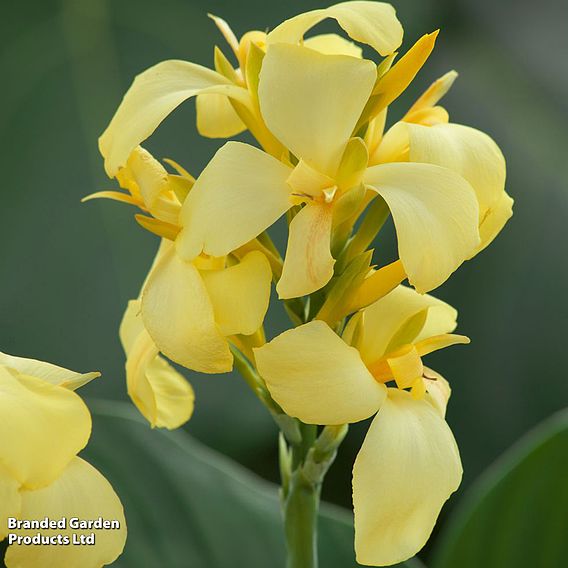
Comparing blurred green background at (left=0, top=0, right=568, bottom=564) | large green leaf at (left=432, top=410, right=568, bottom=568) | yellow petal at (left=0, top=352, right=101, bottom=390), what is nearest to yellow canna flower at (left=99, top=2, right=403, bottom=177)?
yellow petal at (left=0, top=352, right=101, bottom=390)

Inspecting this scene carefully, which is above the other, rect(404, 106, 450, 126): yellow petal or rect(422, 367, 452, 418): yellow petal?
rect(404, 106, 450, 126): yellow petal

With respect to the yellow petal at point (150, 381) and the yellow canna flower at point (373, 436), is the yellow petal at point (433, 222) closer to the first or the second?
the yellow canna flower at point (373, 436)

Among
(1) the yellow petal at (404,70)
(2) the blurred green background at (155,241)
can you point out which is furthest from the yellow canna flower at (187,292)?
Answer: (2) the blurred green background at (155,241)

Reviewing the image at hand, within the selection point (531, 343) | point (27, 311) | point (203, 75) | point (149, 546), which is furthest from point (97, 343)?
point (203, 75)

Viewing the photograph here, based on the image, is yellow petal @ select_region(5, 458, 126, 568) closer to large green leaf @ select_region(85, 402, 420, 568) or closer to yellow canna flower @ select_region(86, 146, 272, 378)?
yellow canna flower @ select_region(86, 146, 272, 378)

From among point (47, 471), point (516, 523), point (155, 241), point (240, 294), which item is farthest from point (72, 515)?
point (155, 241)

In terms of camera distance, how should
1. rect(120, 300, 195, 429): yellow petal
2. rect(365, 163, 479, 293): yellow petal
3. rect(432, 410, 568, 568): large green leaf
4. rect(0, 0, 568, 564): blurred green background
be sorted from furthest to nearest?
rect(0, 0, 568, 564): blurred green background, rect(432, 410, 568, 568): large green leaf, rect(120, 300, 195, 429): yellow petal, rect(365, 163, 479, 293): yellow petal

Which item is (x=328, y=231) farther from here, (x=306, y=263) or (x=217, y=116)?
(x=217, y=116)
